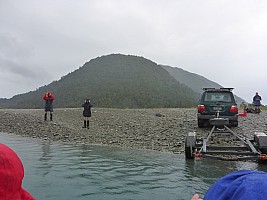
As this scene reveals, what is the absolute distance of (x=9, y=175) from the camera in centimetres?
172

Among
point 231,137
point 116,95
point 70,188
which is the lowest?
point 70,188

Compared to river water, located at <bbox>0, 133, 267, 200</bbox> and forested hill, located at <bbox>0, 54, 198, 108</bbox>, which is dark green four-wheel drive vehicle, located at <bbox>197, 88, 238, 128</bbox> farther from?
forested hill, located at <bbox>0, 54, 198, 108</bbox>

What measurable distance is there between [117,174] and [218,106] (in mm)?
7535

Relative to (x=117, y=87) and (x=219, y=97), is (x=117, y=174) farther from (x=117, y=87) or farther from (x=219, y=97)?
(x=117, y=87)

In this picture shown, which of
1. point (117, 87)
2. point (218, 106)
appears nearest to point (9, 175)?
point (218, 106)

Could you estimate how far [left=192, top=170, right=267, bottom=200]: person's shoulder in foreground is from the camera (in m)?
1.03

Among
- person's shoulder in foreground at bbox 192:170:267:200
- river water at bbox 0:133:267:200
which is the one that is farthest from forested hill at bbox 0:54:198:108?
person's shoulder in foreground at bbox 192:170:267:200

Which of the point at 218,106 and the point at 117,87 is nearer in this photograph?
the point at 218,106

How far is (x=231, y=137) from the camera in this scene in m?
11.6

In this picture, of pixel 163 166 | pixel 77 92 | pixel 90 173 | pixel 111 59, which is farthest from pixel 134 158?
pixel 111 59

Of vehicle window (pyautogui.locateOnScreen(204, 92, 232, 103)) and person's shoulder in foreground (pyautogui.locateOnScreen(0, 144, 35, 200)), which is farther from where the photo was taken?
vehicle window (pyautogui.locateOnScreen(204, 92, 232, 103))

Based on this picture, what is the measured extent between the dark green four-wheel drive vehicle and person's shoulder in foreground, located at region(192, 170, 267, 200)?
465 inches

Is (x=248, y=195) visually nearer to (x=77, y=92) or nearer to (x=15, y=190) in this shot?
Answer: (x=15, y=190)

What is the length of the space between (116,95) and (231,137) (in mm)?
71023
